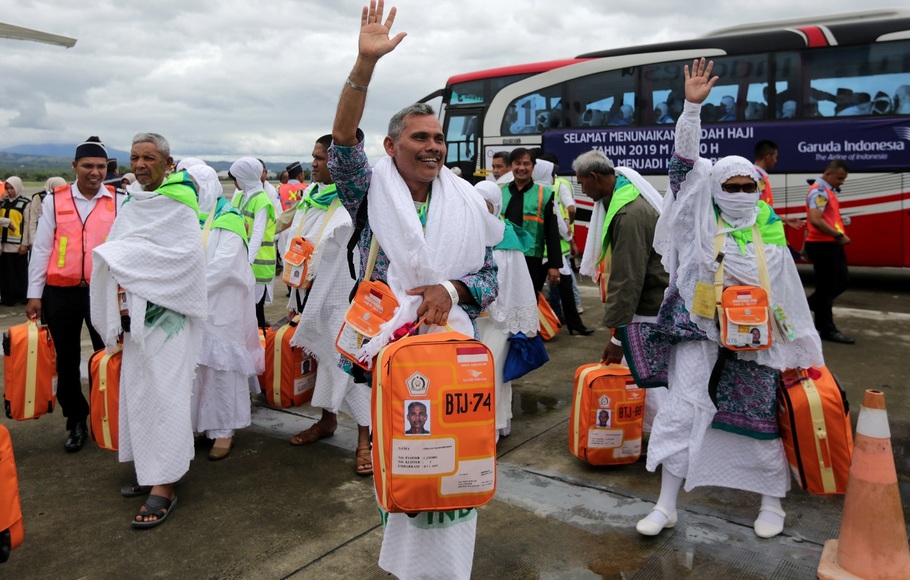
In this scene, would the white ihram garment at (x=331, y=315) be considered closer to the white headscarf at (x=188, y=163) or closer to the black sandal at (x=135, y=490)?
the white headscarf at (x=188, y=163)

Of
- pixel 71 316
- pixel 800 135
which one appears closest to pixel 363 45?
pixel 71 316

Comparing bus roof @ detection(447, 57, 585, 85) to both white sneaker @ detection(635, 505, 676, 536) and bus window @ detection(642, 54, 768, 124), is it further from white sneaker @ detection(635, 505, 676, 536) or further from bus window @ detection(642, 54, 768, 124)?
white sneaker @ detection(635, 505, 676, 536)

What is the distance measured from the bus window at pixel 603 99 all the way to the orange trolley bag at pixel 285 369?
8.96 m

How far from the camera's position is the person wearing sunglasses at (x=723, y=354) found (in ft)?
10.8

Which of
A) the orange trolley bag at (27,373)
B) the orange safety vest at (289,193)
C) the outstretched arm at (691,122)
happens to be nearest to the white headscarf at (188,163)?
the orange trolley bag at (27,373)

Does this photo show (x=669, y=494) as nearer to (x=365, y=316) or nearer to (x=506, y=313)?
(x=506, y=313)

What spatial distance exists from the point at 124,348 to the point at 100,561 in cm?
106

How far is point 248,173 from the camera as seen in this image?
6.15 meters

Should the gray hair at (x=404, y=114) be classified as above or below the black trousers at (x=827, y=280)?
above

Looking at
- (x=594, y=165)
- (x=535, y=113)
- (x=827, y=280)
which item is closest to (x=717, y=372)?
(x=594, y=165)

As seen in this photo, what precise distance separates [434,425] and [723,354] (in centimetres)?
176

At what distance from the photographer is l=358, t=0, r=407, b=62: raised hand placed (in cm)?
233

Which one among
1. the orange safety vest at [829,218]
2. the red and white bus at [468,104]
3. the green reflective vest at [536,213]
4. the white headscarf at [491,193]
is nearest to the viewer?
the white headscarf at [491,193]

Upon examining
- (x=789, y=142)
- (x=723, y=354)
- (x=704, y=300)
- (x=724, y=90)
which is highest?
(x=724, y=90)
